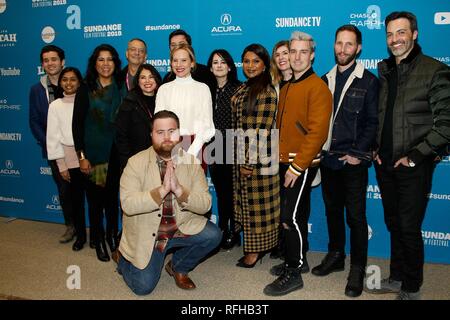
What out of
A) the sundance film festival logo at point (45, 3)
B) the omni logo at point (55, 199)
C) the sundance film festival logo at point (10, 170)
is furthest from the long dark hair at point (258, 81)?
the sundance film festival logo at point (10, 170)

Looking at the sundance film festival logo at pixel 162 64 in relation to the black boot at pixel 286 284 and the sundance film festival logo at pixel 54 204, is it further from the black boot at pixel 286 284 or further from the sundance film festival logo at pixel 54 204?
the black boot at pixel 286 284

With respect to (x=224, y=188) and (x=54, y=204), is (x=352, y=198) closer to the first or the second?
(x=224, y=188)

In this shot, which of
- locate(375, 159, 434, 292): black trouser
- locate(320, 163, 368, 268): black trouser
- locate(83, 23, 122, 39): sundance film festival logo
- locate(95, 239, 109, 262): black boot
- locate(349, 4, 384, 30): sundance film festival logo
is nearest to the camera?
locate(375, 159, 434, 292): black trouser

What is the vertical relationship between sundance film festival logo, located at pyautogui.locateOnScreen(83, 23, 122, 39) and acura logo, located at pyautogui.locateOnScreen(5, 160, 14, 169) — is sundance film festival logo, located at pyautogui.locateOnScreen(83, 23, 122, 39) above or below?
above

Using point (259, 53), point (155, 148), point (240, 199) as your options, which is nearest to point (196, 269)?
point (240, 199)

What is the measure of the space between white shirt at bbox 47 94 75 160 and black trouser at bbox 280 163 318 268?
6.36 feet

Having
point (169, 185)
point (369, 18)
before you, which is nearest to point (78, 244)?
point (169, 185)

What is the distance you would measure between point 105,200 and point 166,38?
1671 millimetres

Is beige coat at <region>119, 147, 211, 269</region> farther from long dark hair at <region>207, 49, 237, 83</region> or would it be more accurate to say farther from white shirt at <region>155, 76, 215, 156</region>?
long dark hair at <region>207, 49, 237, 83</region>

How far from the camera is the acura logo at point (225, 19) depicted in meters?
3.73

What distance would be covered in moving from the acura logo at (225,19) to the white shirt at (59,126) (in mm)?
1511

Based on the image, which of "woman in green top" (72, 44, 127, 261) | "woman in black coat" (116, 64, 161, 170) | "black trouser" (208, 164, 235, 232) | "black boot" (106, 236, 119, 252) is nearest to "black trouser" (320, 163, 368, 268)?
"black trouser" (208, 164, 235, 232)

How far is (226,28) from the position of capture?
3760 millimetres

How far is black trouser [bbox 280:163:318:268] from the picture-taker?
274 centimetres
